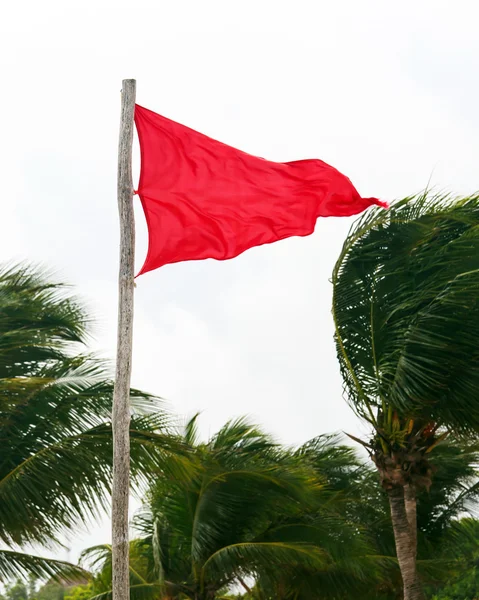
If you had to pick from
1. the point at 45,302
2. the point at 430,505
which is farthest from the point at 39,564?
the point at 430,505

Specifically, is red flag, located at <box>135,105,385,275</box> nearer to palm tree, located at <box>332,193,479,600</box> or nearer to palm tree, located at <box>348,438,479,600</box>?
palm tree, located at <box>332,193,479,600</box>

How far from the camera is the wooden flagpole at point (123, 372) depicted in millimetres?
7453

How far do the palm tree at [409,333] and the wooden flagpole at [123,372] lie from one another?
620cm

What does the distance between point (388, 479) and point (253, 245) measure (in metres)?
7.15

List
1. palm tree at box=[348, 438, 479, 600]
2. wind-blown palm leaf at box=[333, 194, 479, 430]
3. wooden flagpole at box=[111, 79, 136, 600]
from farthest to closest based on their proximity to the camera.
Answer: palm tree at box=[348, 438, 479, 600] → wind-blown palm leaf at box=[333, 194, 479, 430] → wooden flagpole at box=[111, 79, 136, 600]

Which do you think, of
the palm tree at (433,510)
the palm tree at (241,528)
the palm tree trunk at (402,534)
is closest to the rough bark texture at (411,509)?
the palm tree trunk at (402,534)

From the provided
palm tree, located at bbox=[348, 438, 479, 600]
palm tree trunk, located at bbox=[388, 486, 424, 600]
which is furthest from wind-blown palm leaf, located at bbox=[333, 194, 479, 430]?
palm tree, located at bbox=[348, 438, 479, 600]

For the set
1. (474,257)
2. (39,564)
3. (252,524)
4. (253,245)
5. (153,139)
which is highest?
(474,257)

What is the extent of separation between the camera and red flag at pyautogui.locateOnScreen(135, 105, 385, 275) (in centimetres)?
846

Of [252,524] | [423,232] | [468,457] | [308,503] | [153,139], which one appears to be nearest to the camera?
[153,139]

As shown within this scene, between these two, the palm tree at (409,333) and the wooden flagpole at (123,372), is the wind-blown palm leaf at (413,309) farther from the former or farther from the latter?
the wooden flagpole at (123,372)

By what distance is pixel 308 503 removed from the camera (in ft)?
50.2

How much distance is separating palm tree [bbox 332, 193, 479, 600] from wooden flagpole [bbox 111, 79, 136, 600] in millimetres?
6202

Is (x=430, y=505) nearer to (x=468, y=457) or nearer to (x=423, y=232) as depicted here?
(x=468, y=457)
